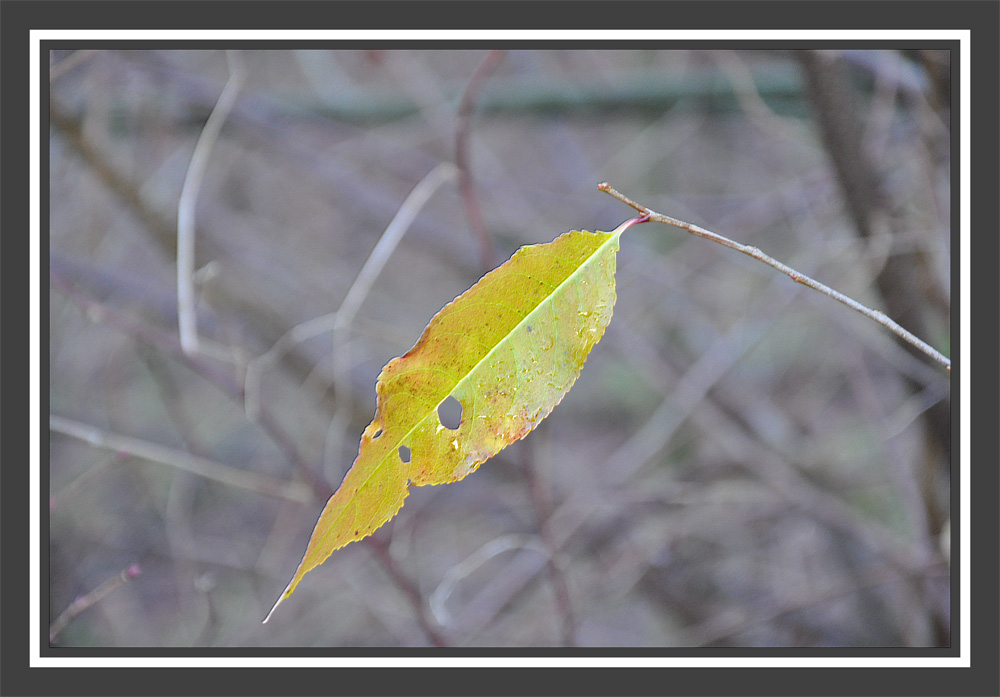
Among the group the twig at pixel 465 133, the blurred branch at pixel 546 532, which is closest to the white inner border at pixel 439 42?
the twig at pixel 465 133

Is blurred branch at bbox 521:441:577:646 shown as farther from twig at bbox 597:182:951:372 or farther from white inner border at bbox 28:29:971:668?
twig at bbox 597:182:951:372

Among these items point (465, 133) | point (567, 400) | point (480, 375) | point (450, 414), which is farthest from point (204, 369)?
point (567, 400)

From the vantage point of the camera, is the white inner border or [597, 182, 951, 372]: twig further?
the white inner border

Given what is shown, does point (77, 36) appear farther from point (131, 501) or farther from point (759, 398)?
point (759, 398)

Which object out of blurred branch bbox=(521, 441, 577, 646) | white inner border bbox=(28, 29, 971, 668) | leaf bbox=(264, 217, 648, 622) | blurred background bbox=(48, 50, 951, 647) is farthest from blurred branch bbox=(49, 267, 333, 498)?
leaf bbox=(264, 217, 648, 622)

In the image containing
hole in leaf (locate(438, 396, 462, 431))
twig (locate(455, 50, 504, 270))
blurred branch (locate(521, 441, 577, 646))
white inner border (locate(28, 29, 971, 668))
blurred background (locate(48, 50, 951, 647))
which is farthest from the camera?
hole in leaf (locate(438, 396, 462, 431))
